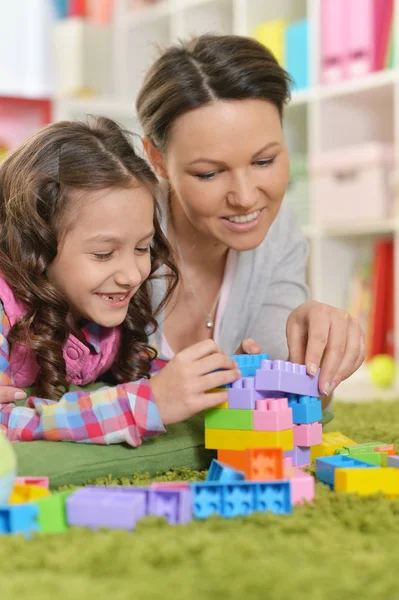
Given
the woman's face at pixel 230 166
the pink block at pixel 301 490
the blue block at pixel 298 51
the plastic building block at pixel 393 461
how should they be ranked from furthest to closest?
1. the blue block at pixel 298 51
2. the woman's face at pixel 230 166
3. the plastic building block at pixel 393 461
4. the pink block at pixel 301 490

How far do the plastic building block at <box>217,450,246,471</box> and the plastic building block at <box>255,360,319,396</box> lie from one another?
88 mm

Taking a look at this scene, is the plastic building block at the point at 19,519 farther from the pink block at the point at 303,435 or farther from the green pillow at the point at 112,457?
the pink block at the point at 303,435

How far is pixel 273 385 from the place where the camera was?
1.06 metres

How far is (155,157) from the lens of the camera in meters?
1.51

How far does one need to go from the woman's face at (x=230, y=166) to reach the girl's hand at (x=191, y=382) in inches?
14.6

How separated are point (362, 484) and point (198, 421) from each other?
13.7 inches

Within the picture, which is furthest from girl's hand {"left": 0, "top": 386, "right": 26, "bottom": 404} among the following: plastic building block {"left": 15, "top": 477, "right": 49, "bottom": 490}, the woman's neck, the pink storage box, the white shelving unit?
the pink storage box

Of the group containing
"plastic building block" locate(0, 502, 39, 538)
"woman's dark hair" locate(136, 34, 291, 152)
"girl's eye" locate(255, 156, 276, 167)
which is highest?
"woman's dark hair" locate(136, 34, 291, 152)

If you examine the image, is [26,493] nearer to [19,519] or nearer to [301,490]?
[19,519]

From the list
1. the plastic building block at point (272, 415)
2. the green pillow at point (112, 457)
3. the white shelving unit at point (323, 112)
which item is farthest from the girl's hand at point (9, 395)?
the white shelving unit at point (323, 112)

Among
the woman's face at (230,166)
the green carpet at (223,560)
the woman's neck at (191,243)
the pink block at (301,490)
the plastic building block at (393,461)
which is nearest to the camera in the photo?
the green carpet at (223,560)

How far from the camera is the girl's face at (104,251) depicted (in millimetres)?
1203

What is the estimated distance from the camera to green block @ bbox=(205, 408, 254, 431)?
1.04 metres

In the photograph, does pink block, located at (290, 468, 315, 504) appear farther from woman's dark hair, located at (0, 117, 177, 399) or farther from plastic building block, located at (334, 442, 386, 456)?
woman's dark hair, located at (0, 117, 177, 399)
